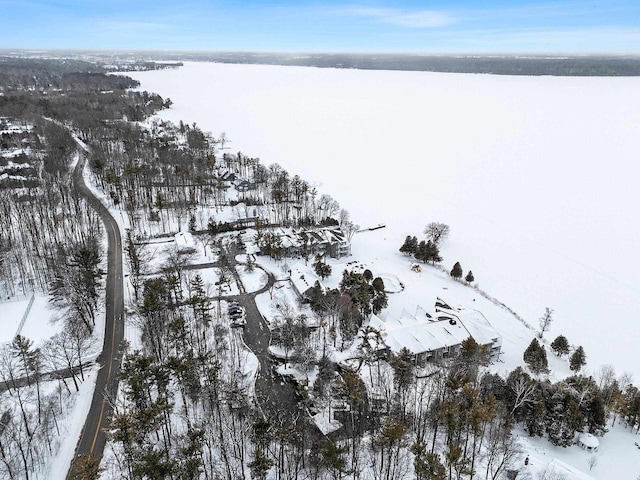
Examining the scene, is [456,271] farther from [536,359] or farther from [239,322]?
[239,322]

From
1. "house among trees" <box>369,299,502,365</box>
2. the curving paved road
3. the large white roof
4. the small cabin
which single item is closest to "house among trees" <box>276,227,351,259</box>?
"house among trees" <box>369,299,502,365</box>

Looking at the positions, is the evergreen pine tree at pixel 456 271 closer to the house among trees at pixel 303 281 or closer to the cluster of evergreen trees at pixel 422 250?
the cluster of evergreen trees at pixel 422 250

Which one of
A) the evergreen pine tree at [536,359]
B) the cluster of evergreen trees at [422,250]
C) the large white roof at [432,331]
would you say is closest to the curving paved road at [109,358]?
the large white roof at [432,331]

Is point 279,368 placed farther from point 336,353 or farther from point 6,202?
point 6,202

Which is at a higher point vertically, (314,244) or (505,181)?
(505,181)

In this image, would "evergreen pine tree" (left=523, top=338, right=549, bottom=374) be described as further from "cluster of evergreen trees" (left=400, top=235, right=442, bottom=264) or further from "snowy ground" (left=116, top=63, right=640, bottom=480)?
"cluster of evergreen trees" (left=400, top=235, right=442, bottom=264)

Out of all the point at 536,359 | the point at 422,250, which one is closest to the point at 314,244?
the point at 422,250
